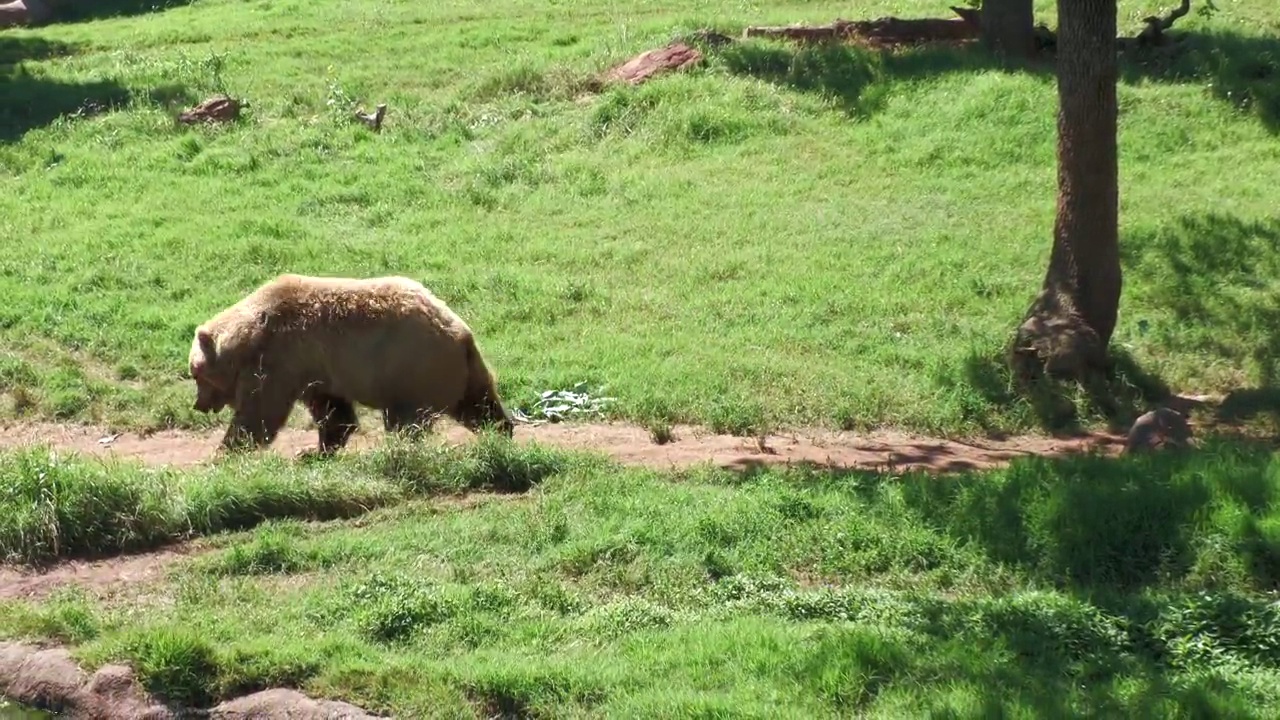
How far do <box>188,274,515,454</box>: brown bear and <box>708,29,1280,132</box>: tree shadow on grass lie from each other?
982cm

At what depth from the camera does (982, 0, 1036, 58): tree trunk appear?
2066cm

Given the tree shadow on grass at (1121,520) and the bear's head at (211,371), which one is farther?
the bear's head at (211,371)

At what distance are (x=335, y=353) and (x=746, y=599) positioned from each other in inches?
171

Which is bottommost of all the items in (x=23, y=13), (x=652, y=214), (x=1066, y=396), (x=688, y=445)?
(x=1066, y=396)

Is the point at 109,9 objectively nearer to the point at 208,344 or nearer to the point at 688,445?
the point at 208,344

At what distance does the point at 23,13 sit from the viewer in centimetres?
2922

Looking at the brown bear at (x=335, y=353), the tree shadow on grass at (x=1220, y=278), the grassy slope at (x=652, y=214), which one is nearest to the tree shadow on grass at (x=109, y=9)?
the grassy slope at (x=652, y=214)

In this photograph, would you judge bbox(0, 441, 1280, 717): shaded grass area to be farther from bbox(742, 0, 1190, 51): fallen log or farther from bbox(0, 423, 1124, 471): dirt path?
bbox(742, 0, 1190, 51): fallen log

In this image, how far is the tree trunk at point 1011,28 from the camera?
20656 mm

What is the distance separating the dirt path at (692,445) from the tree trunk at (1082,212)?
109cm

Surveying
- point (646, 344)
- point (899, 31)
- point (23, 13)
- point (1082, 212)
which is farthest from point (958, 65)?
point (23, 13)

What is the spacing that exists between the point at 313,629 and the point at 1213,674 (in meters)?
4.43

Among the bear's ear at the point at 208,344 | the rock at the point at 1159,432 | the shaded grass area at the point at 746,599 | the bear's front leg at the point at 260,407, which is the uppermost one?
the bear's ear at the point at 208,344

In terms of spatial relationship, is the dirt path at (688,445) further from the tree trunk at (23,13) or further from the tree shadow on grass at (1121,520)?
the tree trunk at (23,13)
